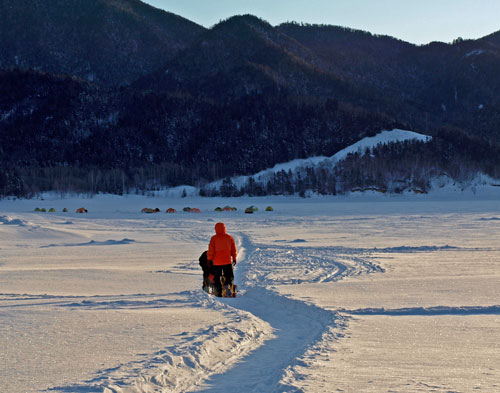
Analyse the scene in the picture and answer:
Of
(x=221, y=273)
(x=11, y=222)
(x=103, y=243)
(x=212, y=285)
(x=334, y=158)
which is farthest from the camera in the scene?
(x=334, y=158)

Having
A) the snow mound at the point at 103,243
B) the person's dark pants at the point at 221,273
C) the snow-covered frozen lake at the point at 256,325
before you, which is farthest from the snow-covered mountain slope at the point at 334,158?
the person's dark pants at the point at 221,273

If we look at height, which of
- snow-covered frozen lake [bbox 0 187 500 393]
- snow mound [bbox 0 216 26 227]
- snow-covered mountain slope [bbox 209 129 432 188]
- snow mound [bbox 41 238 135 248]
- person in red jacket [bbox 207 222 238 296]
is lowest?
snow mound [bbox 41 238 135 248]

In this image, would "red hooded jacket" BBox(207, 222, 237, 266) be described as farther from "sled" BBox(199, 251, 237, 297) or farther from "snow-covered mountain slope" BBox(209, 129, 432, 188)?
"snow-covered mountain slope" BBox(209, 129, 432, 188)

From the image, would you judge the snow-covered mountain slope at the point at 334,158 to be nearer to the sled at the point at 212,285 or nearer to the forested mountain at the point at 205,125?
the forested mountain at the point at 205,125

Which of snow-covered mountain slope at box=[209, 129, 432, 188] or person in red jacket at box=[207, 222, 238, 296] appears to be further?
snow-covered mountain slope at box=[209, 129, 432, 188]

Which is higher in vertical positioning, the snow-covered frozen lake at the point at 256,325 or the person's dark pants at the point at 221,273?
the person's dark pants at the point at 221,273

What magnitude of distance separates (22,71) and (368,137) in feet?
397

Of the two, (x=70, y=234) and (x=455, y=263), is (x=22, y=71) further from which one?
(x=455, y=263)

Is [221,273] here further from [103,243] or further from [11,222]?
[11,222]

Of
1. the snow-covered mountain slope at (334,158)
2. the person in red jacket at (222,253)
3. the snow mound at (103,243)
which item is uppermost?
the snow-covered mountain slope at (334,158)

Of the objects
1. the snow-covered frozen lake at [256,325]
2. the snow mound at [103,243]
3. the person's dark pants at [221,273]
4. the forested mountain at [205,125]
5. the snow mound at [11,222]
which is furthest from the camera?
the forested mountain at [205,125]

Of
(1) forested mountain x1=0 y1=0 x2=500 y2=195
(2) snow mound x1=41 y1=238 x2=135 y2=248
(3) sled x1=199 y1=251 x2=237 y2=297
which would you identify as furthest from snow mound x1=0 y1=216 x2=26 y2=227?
(1) forested mountain x1=0 y1=0 x2=500 y2=195

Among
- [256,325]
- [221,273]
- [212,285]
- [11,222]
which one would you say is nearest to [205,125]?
[11,222]

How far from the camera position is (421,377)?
241 inches
